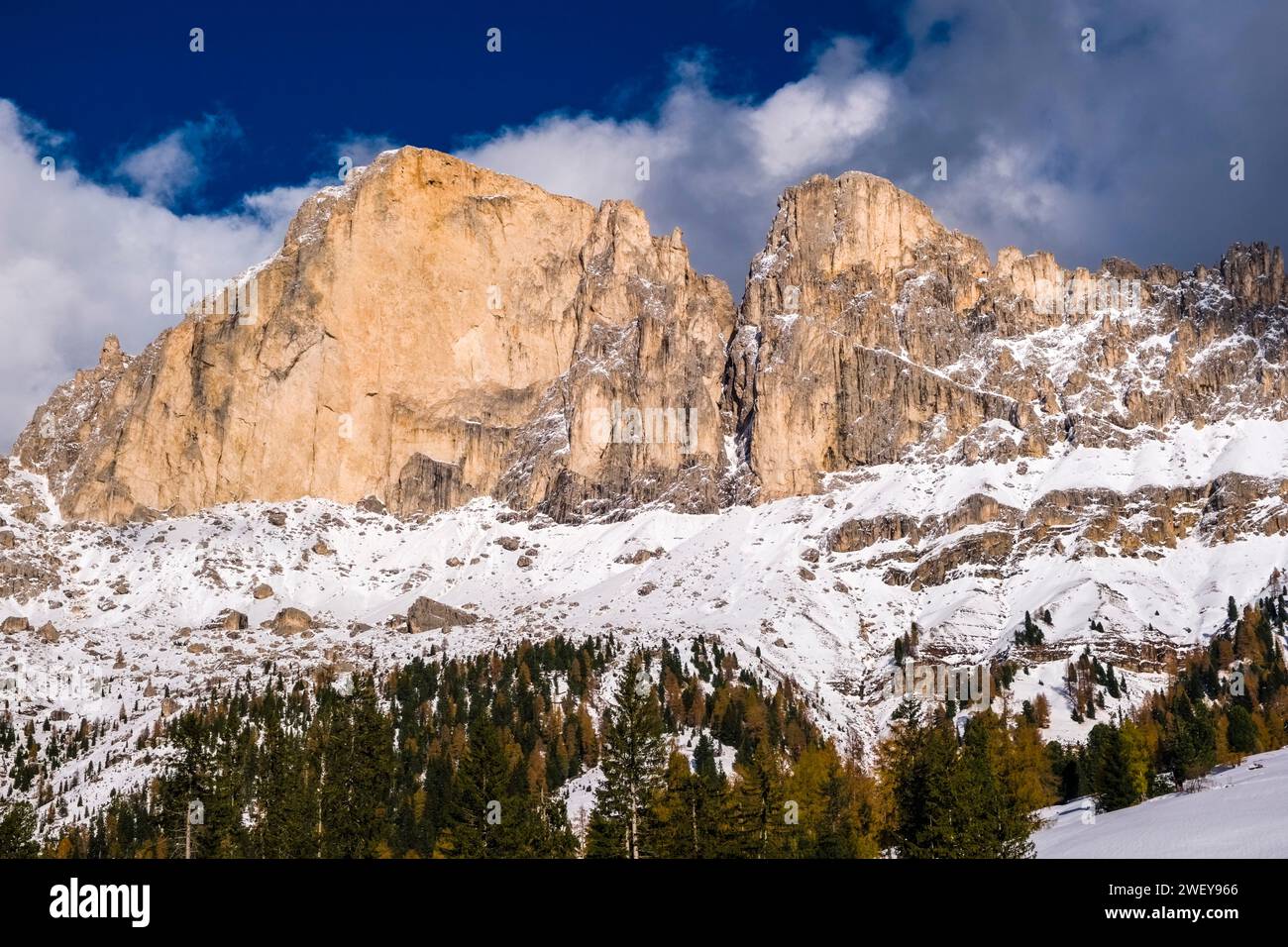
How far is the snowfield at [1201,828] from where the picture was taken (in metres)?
34.4

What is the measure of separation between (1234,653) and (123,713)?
570 feet

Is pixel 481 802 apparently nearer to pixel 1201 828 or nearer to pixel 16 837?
pixel 16 837

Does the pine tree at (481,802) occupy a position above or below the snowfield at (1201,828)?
above

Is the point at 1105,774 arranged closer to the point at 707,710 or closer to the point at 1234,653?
the point at 707,710

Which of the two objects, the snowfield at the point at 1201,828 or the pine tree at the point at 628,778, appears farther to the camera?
the pine tree at the point at 628,778

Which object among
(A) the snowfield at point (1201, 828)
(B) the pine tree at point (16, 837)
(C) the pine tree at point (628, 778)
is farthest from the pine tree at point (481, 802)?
(A) the snowfield at point (1201, 828)

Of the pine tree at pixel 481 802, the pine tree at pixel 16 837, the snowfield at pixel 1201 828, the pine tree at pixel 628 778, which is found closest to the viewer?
the snowfield at pixel 1201 828

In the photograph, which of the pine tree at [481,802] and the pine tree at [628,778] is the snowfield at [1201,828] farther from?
the pine tree at [481,802]

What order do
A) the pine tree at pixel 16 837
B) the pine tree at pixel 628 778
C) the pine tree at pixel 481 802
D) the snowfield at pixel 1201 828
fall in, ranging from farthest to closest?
the pine tree at pixel 16 837, the pine tree at pixel 628 778, the pine tree at pixel 481 802, the snowfield at pixel 1201 828

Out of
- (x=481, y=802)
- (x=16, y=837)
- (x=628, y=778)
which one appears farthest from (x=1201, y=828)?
(x=16, y=837)

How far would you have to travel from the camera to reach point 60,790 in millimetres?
164750

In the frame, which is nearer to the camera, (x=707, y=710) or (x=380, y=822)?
(x=380, y=822)

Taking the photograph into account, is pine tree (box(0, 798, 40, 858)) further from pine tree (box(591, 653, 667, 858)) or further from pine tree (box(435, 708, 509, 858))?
pine tree (box(591, 653, 667, 858))
